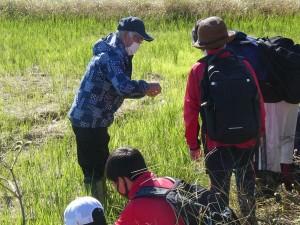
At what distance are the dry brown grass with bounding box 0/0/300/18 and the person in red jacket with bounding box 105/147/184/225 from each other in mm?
7178

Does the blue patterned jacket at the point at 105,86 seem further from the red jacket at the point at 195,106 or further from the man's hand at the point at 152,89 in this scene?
the red jacket at the point at 195,106

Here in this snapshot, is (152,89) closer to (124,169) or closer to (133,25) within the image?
(133,25)

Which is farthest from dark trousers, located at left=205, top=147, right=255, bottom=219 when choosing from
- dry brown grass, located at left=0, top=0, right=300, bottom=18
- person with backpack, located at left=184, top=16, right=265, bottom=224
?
dry brown grass, located at left=0, top=0, right=300, bottom=18

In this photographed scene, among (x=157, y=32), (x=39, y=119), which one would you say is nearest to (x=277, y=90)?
(x=39, y=119)

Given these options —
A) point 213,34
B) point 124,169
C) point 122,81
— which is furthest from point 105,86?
point 124,169

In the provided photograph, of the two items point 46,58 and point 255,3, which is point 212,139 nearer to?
point 46,58

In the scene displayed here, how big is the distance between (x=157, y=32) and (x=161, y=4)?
128 centimetres

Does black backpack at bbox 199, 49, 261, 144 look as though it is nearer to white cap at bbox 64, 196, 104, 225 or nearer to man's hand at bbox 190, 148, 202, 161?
man's hand at bbox 190, 148, 202, 161

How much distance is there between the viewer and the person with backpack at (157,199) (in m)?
2.20

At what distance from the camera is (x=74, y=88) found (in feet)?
18.9

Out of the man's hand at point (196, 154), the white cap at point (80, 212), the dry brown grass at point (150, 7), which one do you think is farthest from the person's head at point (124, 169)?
the dry brown grass at point (150, 7)

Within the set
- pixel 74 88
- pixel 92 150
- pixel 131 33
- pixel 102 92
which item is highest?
pixel 131 33

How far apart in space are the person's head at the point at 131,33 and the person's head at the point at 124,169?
0.97 metres

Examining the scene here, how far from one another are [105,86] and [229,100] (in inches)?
34.6
